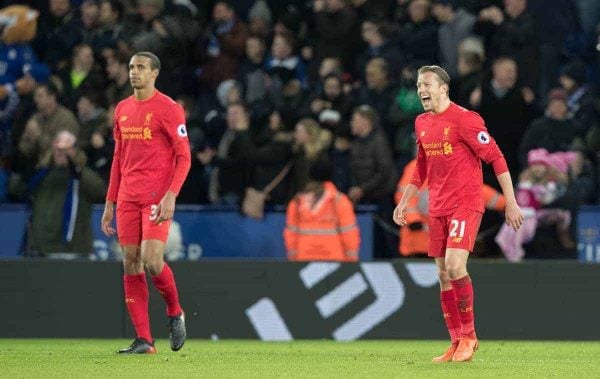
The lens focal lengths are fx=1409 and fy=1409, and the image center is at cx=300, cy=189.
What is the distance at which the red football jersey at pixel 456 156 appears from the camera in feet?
34.2

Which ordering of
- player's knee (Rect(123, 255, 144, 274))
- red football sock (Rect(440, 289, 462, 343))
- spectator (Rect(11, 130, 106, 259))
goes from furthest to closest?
spectator (Rect(11, 130, 106, 259)) < player's knee (Rect(123, 255, 144, 274)) < red football sock (Rect(440, 289, 462, 343))

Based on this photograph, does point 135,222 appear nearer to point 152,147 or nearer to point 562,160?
point 152,147

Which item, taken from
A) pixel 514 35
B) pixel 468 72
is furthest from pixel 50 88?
pixel 514 35

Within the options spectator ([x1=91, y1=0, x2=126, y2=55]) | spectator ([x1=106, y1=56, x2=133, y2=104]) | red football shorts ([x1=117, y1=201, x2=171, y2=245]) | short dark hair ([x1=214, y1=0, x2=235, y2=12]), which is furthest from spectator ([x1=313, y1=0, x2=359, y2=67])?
red football shorts ([x1=117, y1=201, x2=171, y2=245])

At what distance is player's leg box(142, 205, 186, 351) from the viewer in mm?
10953

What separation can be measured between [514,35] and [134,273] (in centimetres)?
683

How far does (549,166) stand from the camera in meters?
15.0

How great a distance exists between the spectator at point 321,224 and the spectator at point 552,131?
211cm

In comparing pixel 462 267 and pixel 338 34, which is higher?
pixel 338 34

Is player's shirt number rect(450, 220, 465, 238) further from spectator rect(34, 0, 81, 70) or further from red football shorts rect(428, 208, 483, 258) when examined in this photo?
spectator rect(34, 0, 81, 70)

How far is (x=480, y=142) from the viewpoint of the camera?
10406 millimetres

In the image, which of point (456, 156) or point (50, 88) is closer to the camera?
point (456, 156)

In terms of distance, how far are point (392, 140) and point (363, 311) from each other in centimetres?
263

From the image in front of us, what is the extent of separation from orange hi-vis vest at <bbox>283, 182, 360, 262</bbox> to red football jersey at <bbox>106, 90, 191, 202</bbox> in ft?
13.3
